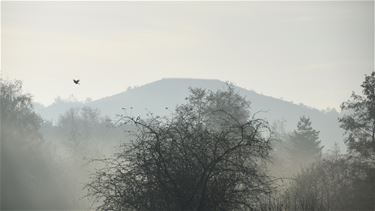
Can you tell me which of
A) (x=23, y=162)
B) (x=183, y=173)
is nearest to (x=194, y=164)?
(x=183, y=173)

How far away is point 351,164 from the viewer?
37.7 metres

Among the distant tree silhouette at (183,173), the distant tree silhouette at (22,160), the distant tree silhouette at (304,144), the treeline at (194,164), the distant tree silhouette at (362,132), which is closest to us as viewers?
the distant tree silhouette at (183,173)

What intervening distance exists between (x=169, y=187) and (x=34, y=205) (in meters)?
40.9

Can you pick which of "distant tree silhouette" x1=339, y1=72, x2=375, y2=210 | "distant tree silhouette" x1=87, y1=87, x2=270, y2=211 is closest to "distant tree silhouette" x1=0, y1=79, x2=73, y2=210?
"distant tree silhouette" x1=339, y1=72, x2=375, y2=210

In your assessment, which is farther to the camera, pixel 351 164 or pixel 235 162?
pixel 351 164

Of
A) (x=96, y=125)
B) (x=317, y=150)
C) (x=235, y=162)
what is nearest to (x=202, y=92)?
(x=317, y=150)

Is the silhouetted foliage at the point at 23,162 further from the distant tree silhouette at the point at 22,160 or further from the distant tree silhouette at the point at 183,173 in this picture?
the distant tree silhouette at the point at 183,173

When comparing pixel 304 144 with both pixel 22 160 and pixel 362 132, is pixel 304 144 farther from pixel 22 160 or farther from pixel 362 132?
pixel 22 160

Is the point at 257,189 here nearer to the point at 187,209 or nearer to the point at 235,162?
the point at 235,162

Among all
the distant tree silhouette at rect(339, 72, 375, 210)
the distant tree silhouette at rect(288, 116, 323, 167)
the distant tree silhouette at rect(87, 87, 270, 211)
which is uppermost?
the distant tree silhouette at rect(288, 116, 323, 167)

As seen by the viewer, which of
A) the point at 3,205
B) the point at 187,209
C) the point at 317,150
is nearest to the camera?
the point at 187,209

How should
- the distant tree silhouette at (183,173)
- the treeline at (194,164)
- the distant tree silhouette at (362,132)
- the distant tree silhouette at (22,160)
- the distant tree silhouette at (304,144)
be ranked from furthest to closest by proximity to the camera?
1. the distant tree silhouette at (304,144)
2. the distant tree silhouette at (22,160)
3. the distant tree silhouette at (362,132)
4. the treeline at (194,164)
5. the distant tree silhouette at (183,173)

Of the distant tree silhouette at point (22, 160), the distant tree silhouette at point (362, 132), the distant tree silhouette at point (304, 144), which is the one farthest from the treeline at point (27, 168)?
the distant tree silhouette at point (304, 144)

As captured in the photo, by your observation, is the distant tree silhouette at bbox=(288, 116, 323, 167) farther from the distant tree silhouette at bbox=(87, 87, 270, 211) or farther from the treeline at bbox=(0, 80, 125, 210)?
the distant tree silhouette at bbox=(87, 87, 270, 211)
